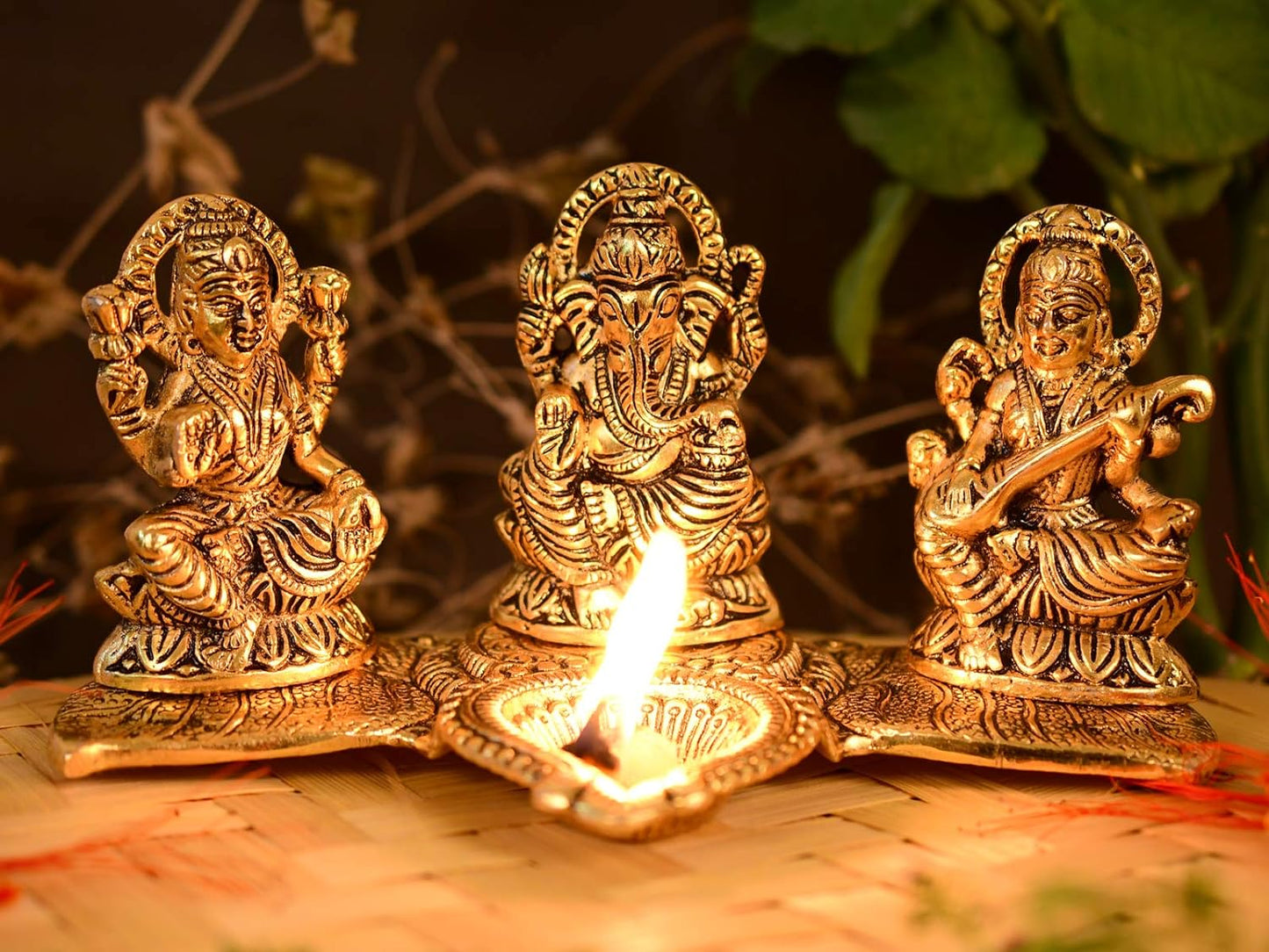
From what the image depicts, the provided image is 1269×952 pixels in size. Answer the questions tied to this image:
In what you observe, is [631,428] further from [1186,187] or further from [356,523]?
[1186,187]

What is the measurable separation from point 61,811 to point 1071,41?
121 centimetres

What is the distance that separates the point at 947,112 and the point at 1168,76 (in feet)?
0.75

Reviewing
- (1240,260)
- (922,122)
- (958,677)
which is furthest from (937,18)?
(958,677)

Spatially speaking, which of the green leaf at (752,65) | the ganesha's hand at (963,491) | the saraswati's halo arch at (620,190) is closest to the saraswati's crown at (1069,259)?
the ganesha's hand at (963,491)

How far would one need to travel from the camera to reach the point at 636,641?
1.03m

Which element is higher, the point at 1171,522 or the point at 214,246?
the point at 214,246

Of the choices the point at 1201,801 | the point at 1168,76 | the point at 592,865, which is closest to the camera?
the point at 592,865

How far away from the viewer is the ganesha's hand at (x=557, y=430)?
127cm

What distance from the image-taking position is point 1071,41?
1.50m

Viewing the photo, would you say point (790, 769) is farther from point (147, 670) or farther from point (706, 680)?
point (147, 670)

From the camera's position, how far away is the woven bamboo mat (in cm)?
88

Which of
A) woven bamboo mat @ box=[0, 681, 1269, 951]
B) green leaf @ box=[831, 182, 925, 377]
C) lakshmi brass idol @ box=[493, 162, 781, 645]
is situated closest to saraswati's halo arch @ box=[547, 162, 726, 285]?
lakshmi brass idol @ box=[493, 162, 781, 645]

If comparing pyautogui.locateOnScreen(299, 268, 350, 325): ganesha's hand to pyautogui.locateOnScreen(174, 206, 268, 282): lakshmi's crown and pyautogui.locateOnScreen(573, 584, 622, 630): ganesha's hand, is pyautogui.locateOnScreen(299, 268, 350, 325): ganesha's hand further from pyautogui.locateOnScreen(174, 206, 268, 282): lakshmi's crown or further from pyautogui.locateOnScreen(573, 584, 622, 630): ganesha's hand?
pyautogui.locateOnScreen(573, 584, 622, 630): ganesha's hand

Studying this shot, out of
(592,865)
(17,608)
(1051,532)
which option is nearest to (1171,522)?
(1051,532)
